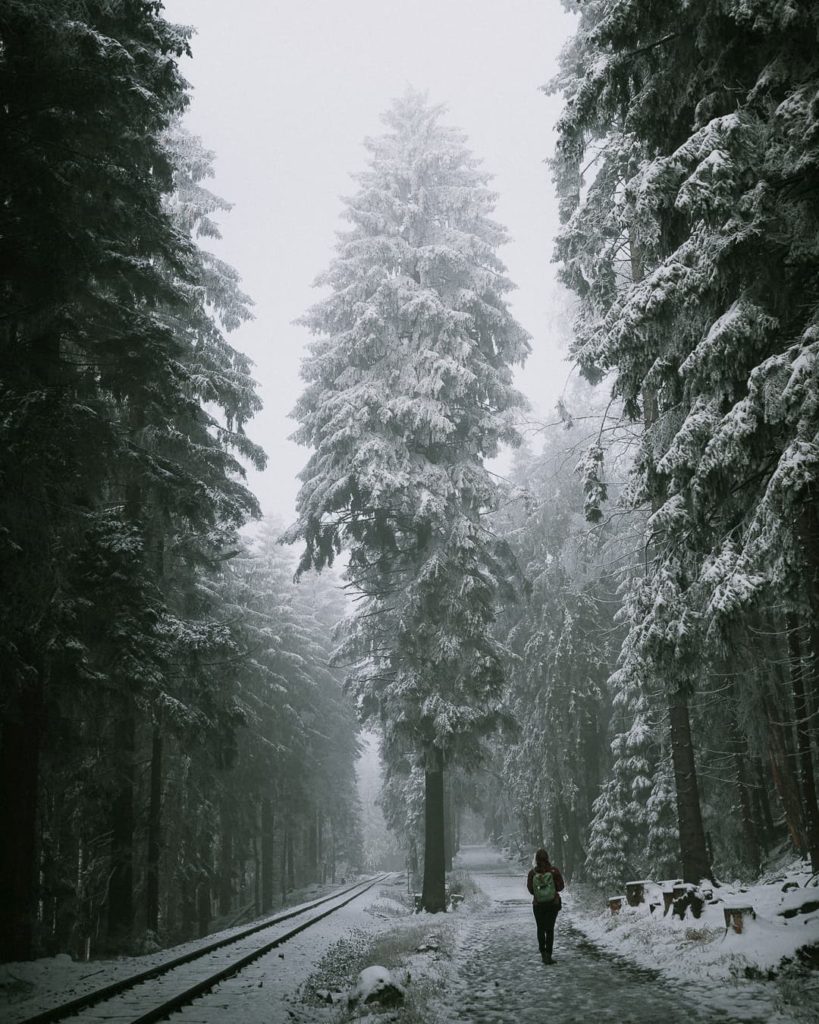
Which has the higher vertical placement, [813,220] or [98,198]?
[98,198]

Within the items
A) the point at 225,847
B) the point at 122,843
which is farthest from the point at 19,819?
the point at 225,847

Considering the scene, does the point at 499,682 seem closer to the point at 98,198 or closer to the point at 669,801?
the point at 669,801

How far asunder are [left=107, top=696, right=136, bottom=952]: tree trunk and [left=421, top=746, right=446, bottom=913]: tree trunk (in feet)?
22.2

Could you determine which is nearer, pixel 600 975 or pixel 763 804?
pixel 600 975

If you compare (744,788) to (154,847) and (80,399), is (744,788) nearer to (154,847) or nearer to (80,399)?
(154,847)

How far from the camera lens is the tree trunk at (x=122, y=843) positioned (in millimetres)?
13195

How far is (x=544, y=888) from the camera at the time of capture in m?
9.91

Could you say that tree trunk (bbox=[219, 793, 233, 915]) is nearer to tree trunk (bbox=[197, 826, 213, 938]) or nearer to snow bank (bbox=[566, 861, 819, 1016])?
tree trunk (bbox=[197, 826, 213, 938])

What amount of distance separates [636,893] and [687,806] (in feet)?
6.90

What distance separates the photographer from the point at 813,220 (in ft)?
21.4

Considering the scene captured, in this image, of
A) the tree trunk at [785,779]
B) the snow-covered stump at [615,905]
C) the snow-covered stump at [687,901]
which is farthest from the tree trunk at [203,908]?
the tree trunk at [785,779]

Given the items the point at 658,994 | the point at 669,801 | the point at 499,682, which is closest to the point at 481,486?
the point at 499,682

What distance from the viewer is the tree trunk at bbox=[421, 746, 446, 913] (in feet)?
55.3

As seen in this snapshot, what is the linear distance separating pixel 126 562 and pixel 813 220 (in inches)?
377
